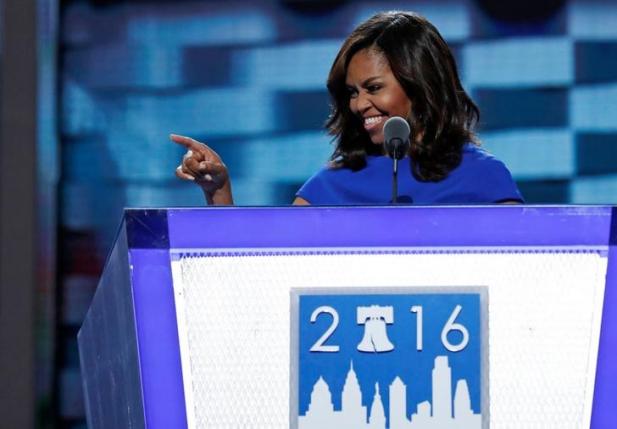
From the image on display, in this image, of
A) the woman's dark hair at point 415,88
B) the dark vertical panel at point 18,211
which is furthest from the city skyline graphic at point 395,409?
the dark vertical panel at point 18,211

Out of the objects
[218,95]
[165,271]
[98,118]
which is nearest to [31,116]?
[98,118]

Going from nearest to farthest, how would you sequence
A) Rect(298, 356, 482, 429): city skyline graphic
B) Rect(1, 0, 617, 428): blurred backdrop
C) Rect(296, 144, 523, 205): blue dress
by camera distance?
Rect(298, 356, 482, 429): city skyline graphic < Rect(296, 144, 523, 205): blue dress < Rect(1, 0, 617, 428): blurred backdrop

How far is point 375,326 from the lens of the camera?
1.10m

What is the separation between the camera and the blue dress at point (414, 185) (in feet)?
5.42

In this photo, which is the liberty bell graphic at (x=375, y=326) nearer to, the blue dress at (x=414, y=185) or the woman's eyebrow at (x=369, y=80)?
the blue dress at (x=414, y=185)

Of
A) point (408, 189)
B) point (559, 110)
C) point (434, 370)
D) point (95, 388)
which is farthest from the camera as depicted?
point (559, 110)

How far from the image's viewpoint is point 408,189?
1.66 meters

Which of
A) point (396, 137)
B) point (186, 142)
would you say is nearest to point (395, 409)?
point (396, 137)

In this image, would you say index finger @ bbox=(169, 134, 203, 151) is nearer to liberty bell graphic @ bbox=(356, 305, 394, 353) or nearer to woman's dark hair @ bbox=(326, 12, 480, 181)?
woman's dark hair @ bbox=(326, 12, 480, 181)

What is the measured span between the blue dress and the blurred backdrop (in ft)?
4.72

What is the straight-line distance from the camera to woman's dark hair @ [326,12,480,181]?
1.77 meters

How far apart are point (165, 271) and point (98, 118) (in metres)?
2.38

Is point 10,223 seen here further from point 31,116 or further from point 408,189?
point 408,189

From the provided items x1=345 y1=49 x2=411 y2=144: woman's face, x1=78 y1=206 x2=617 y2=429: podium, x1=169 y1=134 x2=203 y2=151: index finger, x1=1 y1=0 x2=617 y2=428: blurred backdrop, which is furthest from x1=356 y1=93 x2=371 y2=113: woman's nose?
x1=1 y1=0 x2=617 y2=428: blurred backdrop
